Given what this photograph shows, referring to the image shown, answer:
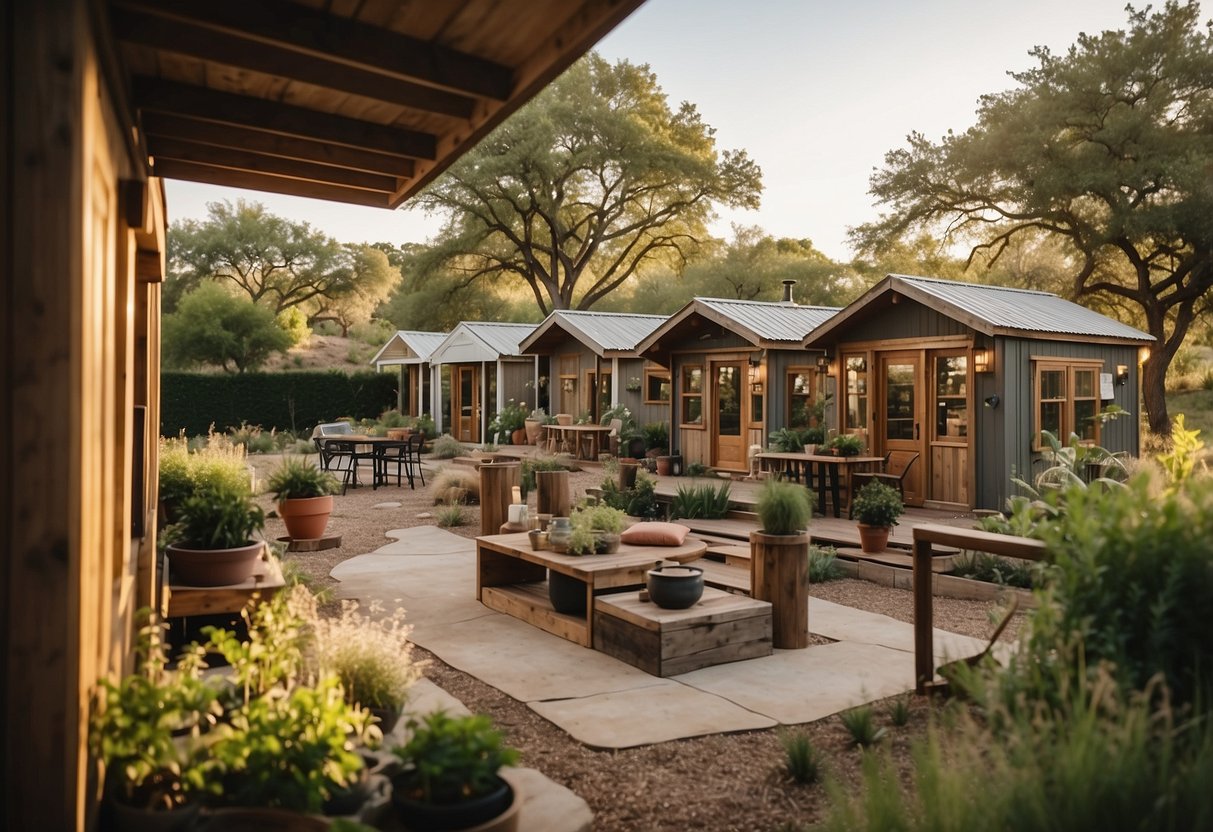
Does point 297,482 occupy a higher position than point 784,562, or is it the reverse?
point 297,482

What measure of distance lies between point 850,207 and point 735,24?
52.4 feet

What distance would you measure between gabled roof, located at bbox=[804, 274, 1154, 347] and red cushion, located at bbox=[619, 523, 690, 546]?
6.07 metres

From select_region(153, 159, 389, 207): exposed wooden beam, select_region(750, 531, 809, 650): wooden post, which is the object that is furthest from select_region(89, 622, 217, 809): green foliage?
select_region(750, 531, 809, 650): wooden post

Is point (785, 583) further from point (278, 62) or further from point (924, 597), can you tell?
point (278, 62)

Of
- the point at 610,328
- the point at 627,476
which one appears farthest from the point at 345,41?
the point at 610,328

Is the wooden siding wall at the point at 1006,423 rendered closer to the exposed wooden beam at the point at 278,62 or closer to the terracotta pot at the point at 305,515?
the terracotta pot at the point at 305,515

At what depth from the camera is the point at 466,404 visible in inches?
996

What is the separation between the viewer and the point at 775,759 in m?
3.94

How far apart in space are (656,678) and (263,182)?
364 centimetres

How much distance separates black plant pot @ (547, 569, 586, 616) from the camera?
627cm

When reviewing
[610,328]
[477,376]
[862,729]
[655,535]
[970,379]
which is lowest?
[862,729]

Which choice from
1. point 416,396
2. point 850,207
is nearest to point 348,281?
point 416,396

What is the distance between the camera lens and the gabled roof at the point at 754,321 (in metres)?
14.5

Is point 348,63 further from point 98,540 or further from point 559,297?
point 559,297
